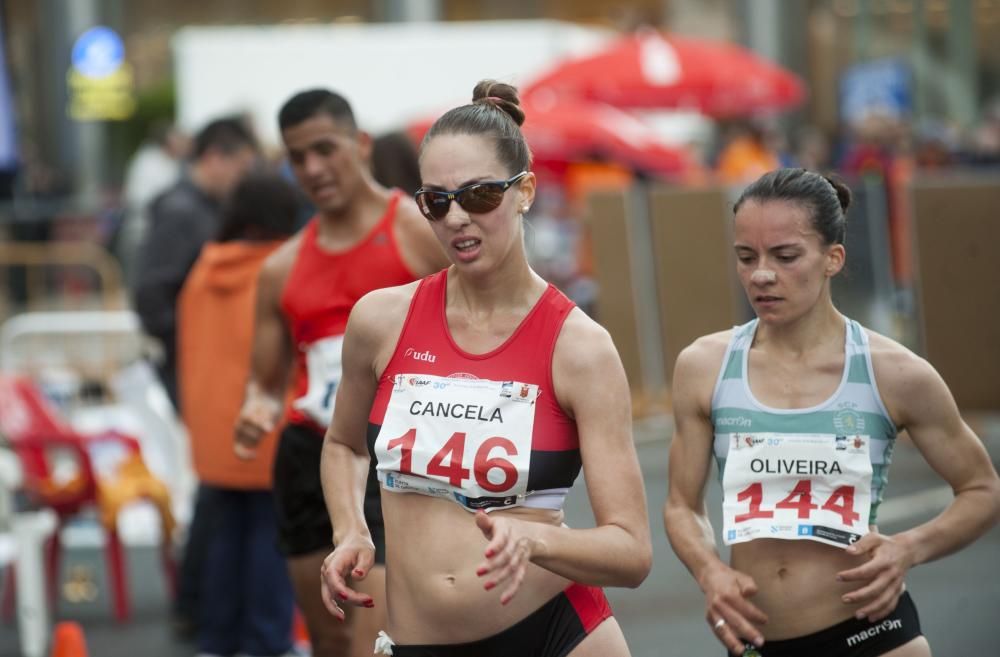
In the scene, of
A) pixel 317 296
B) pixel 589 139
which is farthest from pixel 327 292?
pixel 589 139

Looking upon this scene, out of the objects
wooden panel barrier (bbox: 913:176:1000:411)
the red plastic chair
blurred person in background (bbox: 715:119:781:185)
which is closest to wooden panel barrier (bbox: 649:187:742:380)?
wooden panel barrier (bbox: 913:176:1000:411)

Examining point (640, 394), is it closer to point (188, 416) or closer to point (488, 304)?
point (188, 416)

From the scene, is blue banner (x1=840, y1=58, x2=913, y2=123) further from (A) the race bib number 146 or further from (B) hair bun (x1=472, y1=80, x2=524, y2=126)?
(A) the race bib number 146

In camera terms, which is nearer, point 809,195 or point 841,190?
point 809,195

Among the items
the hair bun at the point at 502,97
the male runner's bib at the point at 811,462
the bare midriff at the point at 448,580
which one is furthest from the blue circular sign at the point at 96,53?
the bare midriff at the point at 448,580

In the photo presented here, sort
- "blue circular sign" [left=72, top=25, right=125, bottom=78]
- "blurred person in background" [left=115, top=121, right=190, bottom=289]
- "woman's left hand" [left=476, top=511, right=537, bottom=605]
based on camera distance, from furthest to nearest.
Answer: "blue circular sign" [left=72, top=25, right=125, bottom=78] → "blurred person in background" [left=115, top=121, right=190, bottom=289] → "woman's left hand" [left=476, top=511, right=537, bottom=605]

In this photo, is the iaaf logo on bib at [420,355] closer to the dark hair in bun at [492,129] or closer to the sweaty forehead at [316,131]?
the dark hair in bun at [492,129]

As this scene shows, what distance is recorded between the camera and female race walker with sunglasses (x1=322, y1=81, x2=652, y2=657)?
335cm

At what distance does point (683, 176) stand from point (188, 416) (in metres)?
14.2

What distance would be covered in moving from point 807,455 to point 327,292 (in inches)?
71.3

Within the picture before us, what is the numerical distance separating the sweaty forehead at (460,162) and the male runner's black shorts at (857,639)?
119 centimetres

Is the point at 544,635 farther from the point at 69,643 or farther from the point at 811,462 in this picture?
the point at 69,643

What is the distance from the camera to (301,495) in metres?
5.22

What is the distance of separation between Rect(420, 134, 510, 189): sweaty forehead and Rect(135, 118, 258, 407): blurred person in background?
4.55m
